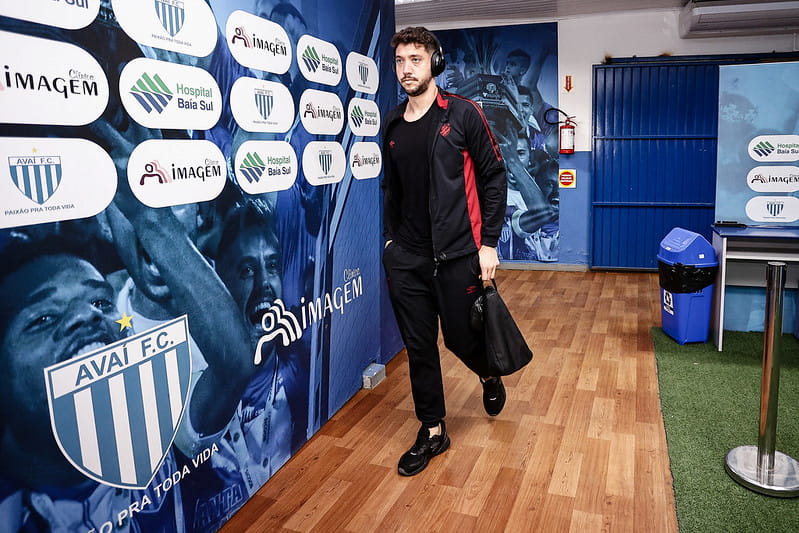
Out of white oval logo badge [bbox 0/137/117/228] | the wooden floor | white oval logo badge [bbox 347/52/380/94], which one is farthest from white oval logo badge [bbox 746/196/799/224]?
white oval logo badge [bbox 0/137/117/228]

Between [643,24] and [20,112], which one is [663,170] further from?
[20,112]

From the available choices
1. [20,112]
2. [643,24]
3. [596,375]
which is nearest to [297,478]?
[20,112]

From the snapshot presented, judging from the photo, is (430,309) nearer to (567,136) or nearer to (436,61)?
(436,61)

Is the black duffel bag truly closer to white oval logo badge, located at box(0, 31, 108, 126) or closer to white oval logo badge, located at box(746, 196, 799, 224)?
white oval logo badge, located at box(0, 31, 108, 126)

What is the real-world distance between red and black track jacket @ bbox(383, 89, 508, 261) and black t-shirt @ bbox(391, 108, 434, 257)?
0.04 m

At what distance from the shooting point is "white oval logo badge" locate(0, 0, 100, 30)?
57.1 inches

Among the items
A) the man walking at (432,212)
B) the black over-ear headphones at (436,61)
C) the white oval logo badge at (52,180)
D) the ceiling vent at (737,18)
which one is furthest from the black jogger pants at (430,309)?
the ceiling vent at (737,18)

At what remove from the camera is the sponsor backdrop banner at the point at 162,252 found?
1.52 meters

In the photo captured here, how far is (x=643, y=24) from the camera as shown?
6.54 m

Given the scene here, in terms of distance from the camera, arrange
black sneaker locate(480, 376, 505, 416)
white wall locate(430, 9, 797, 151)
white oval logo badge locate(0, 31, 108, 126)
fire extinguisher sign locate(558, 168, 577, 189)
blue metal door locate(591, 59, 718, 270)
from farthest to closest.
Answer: fire extinguisher sign locate(558, 168, 577, 189), blue metal door locate(591, 59, 718, 270), white wall locate(430, 9, 797, 151), black sneaker locate(480, 376, 505, 416), white oval logo badge locate(0, 31, 108, 126)

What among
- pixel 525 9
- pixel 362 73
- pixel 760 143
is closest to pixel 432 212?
pixel 362 73

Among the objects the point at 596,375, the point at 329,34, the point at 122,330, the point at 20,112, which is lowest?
the point at 596,375

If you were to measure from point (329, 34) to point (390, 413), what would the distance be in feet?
6.44

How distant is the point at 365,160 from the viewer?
3480 millimetres
